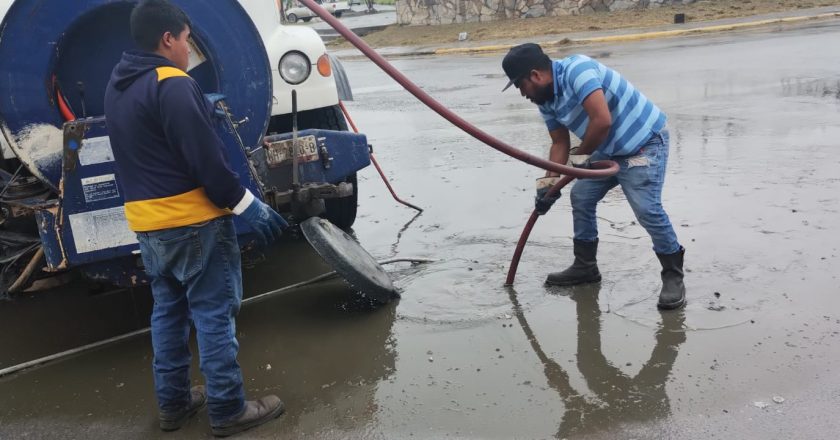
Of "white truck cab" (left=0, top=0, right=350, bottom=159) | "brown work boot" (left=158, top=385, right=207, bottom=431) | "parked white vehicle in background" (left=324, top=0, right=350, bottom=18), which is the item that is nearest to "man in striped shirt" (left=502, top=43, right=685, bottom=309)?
"white truck cab" (left=0, top=0, right=350, bottom=159)

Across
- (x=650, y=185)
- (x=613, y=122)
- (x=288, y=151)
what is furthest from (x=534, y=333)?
(x=288, y=151)

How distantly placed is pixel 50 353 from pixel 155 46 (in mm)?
1975

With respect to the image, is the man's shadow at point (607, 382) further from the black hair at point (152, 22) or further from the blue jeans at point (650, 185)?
the black hair at point (152, 22)

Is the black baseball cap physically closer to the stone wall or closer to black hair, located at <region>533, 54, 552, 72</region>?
black hair, located at <region>533, 54, 552, 72</region>

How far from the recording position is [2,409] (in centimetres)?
328

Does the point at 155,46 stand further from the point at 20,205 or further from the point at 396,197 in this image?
the point at 396,197

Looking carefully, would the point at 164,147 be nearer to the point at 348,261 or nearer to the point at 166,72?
the point at 166,72

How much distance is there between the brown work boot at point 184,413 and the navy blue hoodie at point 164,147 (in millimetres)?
769

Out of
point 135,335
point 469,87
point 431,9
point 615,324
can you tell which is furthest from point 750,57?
point 431,9

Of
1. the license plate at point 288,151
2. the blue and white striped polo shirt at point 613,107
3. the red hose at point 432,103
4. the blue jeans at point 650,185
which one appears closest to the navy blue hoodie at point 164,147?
the red hose at point 432,103

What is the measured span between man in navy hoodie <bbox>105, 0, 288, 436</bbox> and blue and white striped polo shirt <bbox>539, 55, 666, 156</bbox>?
1594 mm

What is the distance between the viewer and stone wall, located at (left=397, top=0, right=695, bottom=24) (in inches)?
888

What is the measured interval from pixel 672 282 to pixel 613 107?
3.07 ft

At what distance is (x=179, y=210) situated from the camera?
2.72 m
